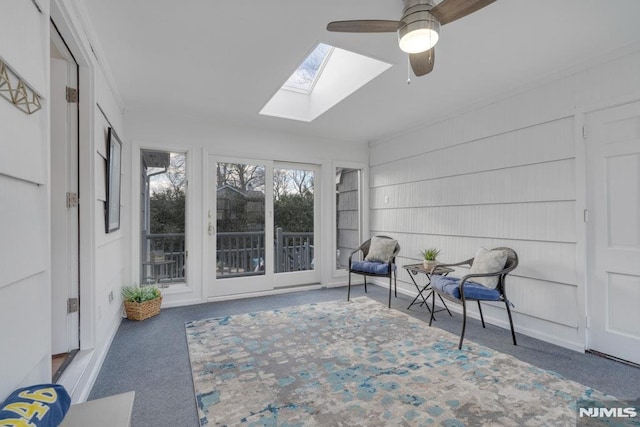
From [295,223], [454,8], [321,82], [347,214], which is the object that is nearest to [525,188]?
[454,8]

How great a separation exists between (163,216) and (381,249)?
2.89 meters

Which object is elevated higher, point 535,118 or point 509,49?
point 509,49

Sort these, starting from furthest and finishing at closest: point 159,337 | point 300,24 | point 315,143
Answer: point 315,143
point 159,337
point 300,24

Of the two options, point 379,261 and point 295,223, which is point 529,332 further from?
point 295,223

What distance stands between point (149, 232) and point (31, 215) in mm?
2788

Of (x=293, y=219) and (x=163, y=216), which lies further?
(x=293, y=219)

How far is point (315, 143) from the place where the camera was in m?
4.78

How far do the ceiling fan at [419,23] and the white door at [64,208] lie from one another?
1.84 m

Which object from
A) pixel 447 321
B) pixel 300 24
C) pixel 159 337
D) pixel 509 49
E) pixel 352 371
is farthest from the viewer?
pixel 447 321

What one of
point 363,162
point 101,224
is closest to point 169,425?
point 101,224

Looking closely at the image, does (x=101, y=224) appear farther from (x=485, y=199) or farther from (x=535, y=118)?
(x=535, y=118)

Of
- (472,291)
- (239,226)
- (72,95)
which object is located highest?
(72,95)

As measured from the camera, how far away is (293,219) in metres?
4.73

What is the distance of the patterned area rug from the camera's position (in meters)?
1.71
